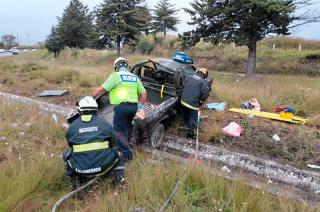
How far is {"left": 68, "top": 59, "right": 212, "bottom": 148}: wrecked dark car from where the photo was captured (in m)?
7.12

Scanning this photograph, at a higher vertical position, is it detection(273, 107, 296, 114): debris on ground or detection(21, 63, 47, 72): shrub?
detection(21, 63, 47, 72): shrub

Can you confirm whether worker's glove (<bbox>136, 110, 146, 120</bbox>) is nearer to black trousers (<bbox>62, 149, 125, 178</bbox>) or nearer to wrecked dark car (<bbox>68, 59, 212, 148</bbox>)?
wrecked dark car (<bbox>68, 59, 212, 148</bbox>)

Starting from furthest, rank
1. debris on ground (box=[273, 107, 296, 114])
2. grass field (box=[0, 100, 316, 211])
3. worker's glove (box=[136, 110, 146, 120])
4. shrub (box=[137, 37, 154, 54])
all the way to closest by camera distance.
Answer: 1. shrub (box=[137, 37, 154, 54])
2. debris on ground (box=[273, 107, 296, 114])
3. worker's glove (box=[136, 110, 146, 120])
4. grass field (box=[0, 100, 316, 211])

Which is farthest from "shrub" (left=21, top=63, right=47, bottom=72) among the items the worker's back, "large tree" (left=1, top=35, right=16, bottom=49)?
"large tree" (left=1, top=35, right=16, bottom=49)

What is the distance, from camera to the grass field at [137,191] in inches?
166

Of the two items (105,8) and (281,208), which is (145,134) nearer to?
(281,208)

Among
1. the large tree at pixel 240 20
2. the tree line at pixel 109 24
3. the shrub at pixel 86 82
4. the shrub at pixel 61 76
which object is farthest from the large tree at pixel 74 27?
the shrub at pixel 86 82

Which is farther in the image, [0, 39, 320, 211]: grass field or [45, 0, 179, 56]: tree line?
[45, 0, 179, 56]: tree line

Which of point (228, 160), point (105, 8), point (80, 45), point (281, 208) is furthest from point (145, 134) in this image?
point (80, 45)

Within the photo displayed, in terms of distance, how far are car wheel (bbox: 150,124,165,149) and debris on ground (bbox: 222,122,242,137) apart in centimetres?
136

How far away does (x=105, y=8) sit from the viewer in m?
38.3

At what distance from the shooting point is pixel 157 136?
7613 millimetres

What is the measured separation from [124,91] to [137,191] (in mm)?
2390

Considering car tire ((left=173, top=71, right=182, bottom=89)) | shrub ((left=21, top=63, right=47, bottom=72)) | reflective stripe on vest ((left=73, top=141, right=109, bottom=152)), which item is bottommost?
reflective stripe on vest ((left=73, top=141, right=109, bottom=152))
